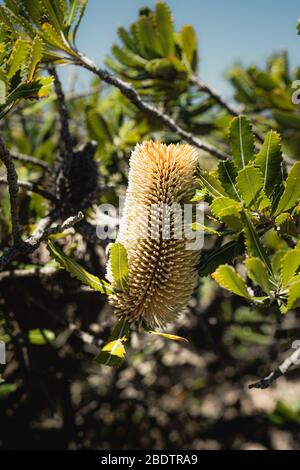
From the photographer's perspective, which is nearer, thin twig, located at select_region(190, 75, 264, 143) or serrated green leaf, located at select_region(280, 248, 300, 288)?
serrated green leaf, located at select_region(280, 248, 300, 288)

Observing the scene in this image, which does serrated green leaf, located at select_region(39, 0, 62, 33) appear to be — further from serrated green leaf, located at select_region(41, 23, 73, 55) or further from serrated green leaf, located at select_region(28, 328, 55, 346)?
serrated green leaf, located at select_region(28, 328, 55, 346)

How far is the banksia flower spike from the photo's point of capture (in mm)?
1306

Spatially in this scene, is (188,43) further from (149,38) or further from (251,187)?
(251,187)

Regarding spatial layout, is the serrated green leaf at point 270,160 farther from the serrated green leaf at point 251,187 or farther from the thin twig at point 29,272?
the thin twig at point 29,272

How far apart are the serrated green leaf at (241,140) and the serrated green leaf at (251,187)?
0.49 ft

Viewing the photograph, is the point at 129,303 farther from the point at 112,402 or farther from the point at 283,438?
the point at 283,438

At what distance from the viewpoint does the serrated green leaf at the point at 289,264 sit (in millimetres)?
1072

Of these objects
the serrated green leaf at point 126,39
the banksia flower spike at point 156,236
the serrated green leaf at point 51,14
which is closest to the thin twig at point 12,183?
the banksia flower spike at point 156,236

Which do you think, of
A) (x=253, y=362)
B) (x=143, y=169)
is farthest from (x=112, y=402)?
(x=143, y=169)

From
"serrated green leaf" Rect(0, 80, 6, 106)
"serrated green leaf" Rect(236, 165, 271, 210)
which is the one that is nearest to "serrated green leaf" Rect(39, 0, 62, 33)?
"serrated green leaf" Rect(0, 80, 6, 106)

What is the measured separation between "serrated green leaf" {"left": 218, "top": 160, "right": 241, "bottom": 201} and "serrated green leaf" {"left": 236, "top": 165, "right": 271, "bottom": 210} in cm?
5

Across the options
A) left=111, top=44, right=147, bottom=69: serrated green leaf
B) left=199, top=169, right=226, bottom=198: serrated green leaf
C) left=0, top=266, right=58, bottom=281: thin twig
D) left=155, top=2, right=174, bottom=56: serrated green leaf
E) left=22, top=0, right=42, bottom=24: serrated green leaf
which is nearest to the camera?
left=199, top=169, right=226, bottom=198: serrated green leaf

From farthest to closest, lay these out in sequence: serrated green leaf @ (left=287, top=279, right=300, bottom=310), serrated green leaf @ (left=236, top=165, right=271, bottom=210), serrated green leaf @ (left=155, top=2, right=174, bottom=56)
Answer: serrated green leaf @ (left=155, top=2, right=174, bottom=56) → serrated green leaf @ (left=236, top=165, right=271, bottom=210) → serrated green leaf @ (left=287, top=279, right=300, bottom=310)
